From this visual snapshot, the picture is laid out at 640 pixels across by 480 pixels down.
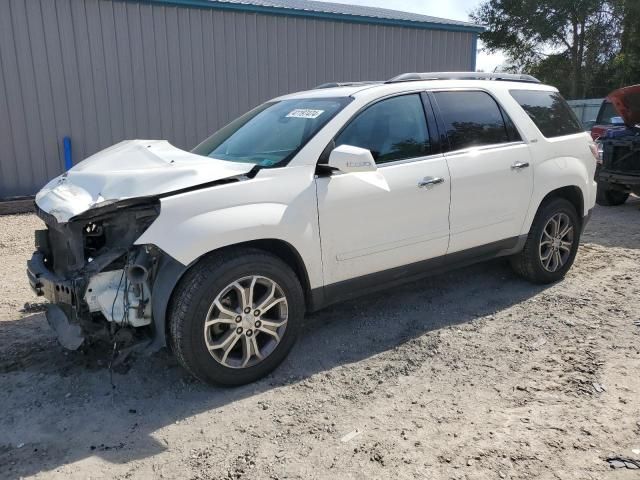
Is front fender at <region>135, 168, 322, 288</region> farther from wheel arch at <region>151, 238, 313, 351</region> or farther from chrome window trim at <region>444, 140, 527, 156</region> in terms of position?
chrome window trim at <region>444, 140, 527, 156</region>

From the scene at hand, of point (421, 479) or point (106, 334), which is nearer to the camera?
point (421, 479)

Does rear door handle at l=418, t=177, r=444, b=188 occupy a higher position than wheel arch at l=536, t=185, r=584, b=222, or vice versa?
rear door handle at l=418, t=177, r=444, b=188

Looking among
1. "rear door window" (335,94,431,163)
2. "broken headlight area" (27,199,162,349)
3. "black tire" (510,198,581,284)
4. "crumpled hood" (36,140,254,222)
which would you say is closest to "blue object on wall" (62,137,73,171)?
"crumpled hood" (36,140,254,222)

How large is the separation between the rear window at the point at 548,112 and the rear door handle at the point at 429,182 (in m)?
1.37

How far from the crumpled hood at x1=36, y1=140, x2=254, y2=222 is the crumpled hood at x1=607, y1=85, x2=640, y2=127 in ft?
24.9

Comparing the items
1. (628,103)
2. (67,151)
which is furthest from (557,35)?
(67,151)

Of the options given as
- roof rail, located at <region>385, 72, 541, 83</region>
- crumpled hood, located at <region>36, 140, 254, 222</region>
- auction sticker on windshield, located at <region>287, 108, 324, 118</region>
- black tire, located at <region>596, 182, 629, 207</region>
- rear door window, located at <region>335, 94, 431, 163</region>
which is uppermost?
roof rail, located at <region>385, 72, 541, 83</region>

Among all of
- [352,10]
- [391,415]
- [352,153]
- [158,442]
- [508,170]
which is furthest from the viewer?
[352,10]

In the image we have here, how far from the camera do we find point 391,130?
4004 mm

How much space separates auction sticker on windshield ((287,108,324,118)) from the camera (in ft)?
12.7

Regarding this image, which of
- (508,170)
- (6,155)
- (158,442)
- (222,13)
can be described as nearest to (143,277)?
(158,442)

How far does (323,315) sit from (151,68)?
24.2 ft

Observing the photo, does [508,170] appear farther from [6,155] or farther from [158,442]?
[6,155]

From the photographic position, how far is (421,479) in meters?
2.57
